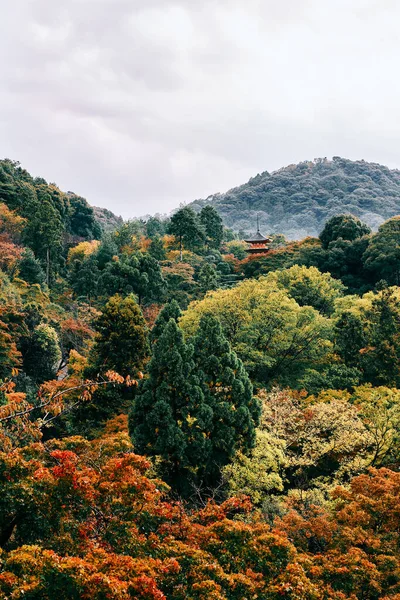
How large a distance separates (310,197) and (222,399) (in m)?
120

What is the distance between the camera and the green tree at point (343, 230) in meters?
37.9

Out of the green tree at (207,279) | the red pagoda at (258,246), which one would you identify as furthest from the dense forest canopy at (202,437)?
the red pagoda at (258,246)

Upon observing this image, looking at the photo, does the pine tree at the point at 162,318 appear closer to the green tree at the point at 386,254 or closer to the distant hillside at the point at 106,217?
the green tree at the point at 386,254

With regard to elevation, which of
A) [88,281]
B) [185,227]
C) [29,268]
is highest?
[185,227]

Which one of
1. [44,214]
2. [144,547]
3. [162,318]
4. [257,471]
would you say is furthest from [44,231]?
[144,547]

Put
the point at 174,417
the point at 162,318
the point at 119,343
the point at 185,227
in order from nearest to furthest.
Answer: the point at 174,417 < the point at 119,343 < the point at 162,318 < the point at 185,227

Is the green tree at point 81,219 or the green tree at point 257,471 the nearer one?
the green tree at point 257,471

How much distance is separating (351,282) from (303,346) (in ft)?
45.9

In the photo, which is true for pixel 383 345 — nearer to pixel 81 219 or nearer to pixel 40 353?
pixel 40 353

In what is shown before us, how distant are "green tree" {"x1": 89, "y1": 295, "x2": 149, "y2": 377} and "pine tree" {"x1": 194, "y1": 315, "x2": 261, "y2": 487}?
16.7ft

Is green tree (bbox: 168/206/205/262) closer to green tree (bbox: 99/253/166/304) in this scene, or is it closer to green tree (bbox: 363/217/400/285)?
green tree (bbox: 99/253/166/304)

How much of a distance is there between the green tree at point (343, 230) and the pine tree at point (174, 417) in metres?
26.6

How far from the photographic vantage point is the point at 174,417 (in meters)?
14.1

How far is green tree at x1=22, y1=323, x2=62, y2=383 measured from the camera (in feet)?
83.5
